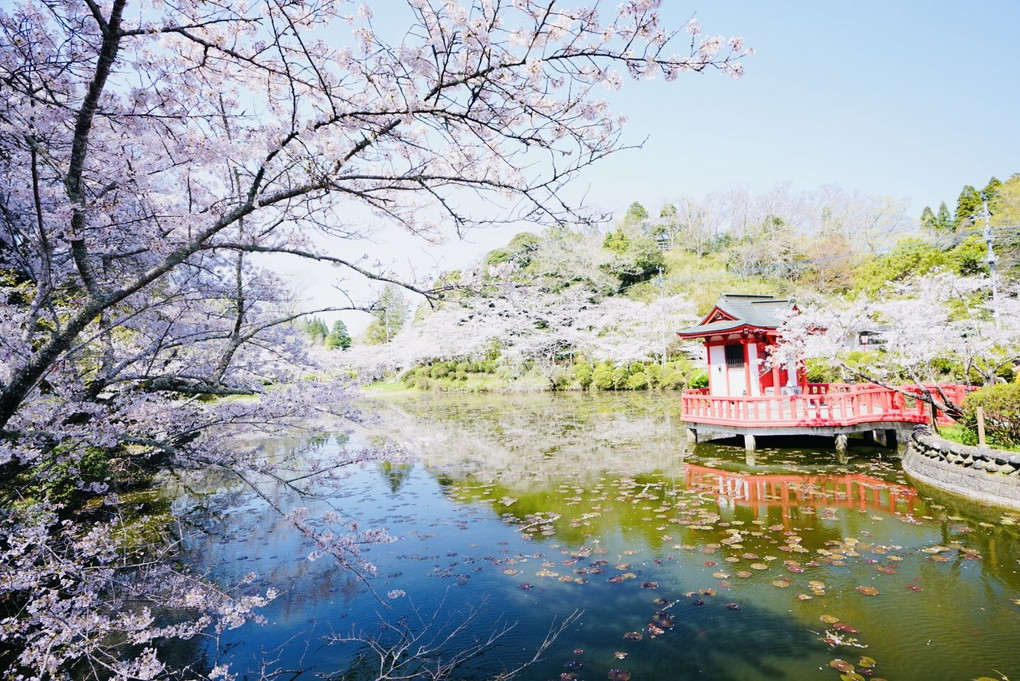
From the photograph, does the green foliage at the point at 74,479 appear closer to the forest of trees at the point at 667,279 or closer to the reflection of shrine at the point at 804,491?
the reflection of shrine at the point at 804,491

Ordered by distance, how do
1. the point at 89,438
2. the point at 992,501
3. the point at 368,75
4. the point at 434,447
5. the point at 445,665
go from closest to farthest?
the point at 368,75 → the point at 89,438 → the point at 445,665 → the point at 992,501 → the point at 434,447

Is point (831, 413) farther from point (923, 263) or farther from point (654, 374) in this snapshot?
point (654, 374)

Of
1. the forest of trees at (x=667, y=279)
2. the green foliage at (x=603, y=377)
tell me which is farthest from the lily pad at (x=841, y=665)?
the green foliage at (x=603, y=377)

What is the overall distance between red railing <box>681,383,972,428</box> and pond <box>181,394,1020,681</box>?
104 cm

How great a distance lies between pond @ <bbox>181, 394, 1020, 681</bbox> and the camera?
4039mm

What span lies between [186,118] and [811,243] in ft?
123

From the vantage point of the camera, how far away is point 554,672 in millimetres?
3930

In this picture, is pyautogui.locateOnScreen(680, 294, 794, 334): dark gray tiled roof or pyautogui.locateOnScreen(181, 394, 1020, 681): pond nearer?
pyautogui.locateOnScreen(181, 394, 1020, 681): pond

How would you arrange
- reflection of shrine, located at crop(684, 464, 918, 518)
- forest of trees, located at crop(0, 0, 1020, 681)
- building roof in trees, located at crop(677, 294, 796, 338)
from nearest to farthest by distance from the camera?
forest of trees, located at crop(0, 0, 1020, 681) → reflection of shrine, located at crop(684, 464, 918, 518) → building roof in trees, located at crop(677, 294, 796, 338)

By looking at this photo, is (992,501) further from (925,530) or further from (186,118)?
(186,118)

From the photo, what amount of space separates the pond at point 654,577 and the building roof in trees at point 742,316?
3554mm

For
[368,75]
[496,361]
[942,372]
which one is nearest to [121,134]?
[368,75]

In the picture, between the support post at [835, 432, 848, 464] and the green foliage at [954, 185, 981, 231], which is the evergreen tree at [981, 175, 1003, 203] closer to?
the green foliage at [954, 185, 981, 231]

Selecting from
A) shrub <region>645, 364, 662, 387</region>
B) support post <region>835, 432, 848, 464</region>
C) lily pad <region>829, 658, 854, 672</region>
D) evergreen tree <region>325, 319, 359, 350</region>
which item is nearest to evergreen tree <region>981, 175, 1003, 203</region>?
shrub <region>645, 364, 662, 387</region>
